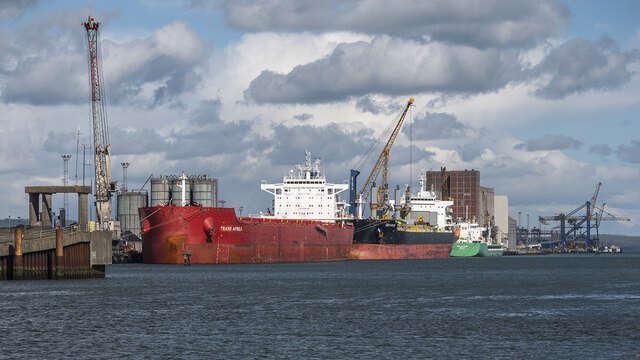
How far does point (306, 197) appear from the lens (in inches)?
3888

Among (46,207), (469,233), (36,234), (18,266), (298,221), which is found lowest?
(469,233)

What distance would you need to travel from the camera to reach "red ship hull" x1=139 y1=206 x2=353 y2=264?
74.6m

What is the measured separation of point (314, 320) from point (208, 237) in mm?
39833

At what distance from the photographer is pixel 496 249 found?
6565 inches

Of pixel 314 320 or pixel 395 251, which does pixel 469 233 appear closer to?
pixel 395 251

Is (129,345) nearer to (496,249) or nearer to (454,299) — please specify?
(454,299)

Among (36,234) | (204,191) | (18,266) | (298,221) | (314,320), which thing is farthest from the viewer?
(204,191)

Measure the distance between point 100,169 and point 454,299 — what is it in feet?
221

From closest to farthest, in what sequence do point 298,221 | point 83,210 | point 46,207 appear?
point 83,210, point 46,207, point 298,221

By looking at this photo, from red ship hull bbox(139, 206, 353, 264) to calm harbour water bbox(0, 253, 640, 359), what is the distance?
49.3 ft

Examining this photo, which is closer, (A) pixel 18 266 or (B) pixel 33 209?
(A) pixel 18 266

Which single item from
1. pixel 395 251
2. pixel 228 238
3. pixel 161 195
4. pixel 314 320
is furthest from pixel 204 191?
pixel 314 320

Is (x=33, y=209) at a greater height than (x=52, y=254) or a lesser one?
greater

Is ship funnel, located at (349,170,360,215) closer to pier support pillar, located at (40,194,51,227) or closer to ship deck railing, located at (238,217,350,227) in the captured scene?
ship deck railing, located at (238,217,350,227)
